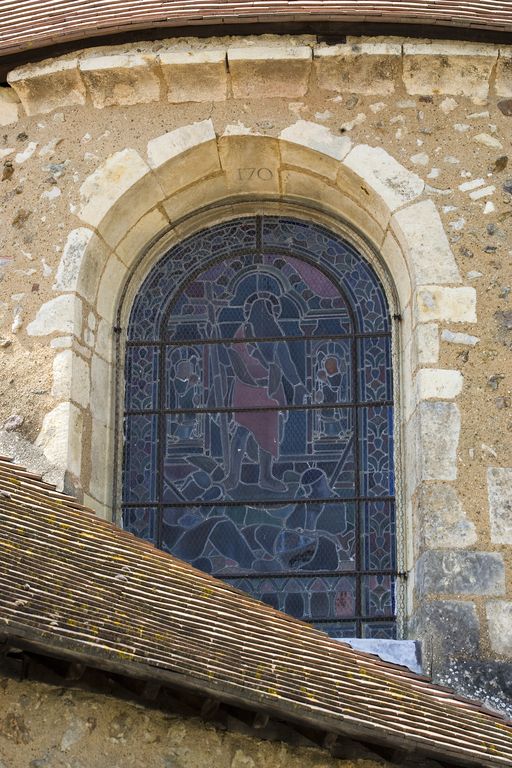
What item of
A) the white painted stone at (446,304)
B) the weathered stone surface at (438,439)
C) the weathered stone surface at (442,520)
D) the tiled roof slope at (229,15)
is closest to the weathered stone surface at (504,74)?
the tiled roof slope at (229,15)

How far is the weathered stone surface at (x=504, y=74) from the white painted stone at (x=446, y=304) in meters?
1.19

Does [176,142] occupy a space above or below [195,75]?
below

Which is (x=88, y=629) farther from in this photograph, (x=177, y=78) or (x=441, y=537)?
(x=177, y=78)

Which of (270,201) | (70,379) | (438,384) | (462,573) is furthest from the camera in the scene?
(270,201)

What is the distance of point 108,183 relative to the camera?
8938 millimetres

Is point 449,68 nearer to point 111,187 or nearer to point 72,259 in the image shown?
point 111,187

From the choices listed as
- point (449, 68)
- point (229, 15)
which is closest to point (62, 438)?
point (229, 15)

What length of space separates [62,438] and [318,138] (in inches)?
84.3

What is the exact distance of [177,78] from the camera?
29.7 feet

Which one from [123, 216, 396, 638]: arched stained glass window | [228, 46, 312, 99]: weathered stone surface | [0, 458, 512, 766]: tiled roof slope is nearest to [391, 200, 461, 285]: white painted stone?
[123, 216, 396, 638]: arched stained glass window

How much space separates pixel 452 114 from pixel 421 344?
1354 mm

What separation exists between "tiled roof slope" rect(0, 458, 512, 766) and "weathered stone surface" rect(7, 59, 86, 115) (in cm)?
261

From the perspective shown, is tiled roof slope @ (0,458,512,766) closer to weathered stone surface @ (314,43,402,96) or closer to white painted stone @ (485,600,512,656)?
white painted stone @ (485,600,512,656)

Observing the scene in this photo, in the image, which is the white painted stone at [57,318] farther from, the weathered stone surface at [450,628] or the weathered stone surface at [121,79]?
the weathered stone surface at [450,628]
